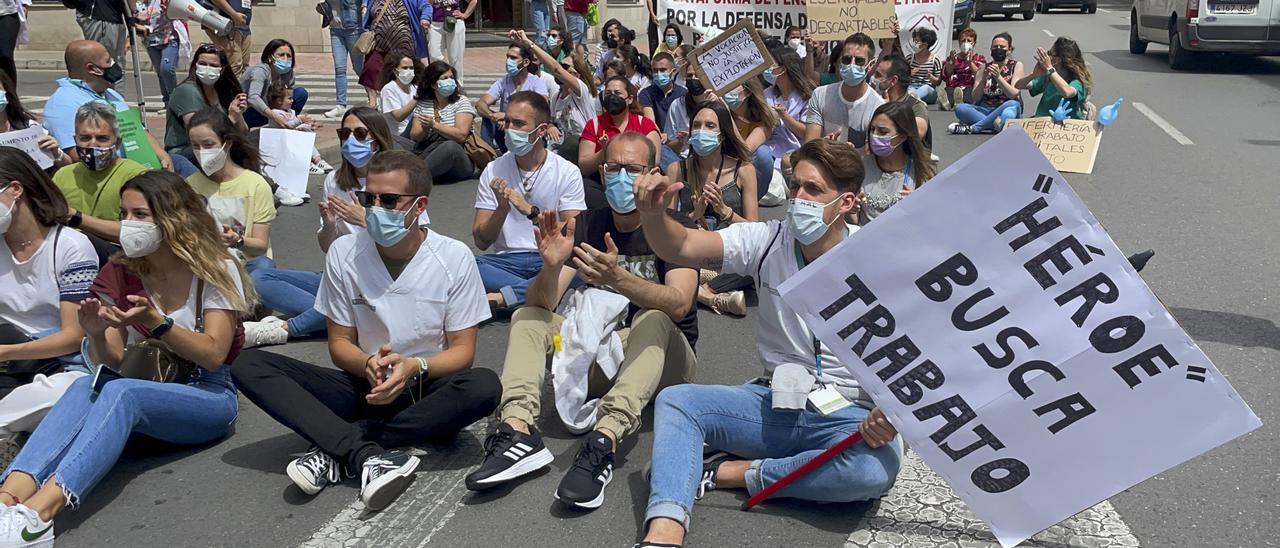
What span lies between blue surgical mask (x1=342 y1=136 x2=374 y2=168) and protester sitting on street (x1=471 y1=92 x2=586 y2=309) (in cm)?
93

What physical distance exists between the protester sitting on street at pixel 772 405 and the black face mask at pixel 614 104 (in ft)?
15.4

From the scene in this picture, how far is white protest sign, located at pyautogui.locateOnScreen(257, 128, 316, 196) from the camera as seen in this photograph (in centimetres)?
862

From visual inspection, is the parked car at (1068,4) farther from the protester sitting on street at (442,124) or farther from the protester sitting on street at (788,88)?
the protester sitting on street at (442,124)

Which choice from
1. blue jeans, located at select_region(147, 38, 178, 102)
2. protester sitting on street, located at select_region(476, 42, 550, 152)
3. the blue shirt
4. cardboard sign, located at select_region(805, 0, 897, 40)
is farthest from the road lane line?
blue jeans, located at select_region(147, 38, 178, 102)

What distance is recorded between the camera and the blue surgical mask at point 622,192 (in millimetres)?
5074

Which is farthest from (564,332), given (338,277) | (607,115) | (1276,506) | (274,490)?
(607,115)

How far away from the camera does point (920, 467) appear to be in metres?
4.41

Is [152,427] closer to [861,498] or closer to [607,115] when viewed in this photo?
[861,498]

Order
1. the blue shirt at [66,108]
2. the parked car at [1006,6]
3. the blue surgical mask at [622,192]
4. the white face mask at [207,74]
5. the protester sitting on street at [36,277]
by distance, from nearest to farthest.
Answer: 1. the protester sitting on street at [36,277]
2. the blue surgical mask at [622,192]
3. the blue shirt at [66,108]
4. the white face mask at [207,74]
5. the parked car at [1006,6]

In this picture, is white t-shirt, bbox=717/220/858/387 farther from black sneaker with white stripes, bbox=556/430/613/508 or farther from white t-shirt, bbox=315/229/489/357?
white t-shirt, bbox=315/229/489/357

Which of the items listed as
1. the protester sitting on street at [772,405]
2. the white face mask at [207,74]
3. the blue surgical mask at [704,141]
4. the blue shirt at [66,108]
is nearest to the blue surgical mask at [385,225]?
the protester sitting on street at [772,405]

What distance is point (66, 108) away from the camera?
757cm

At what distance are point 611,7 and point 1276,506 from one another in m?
22.0

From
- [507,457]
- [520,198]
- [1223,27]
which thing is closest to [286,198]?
[520,198]
